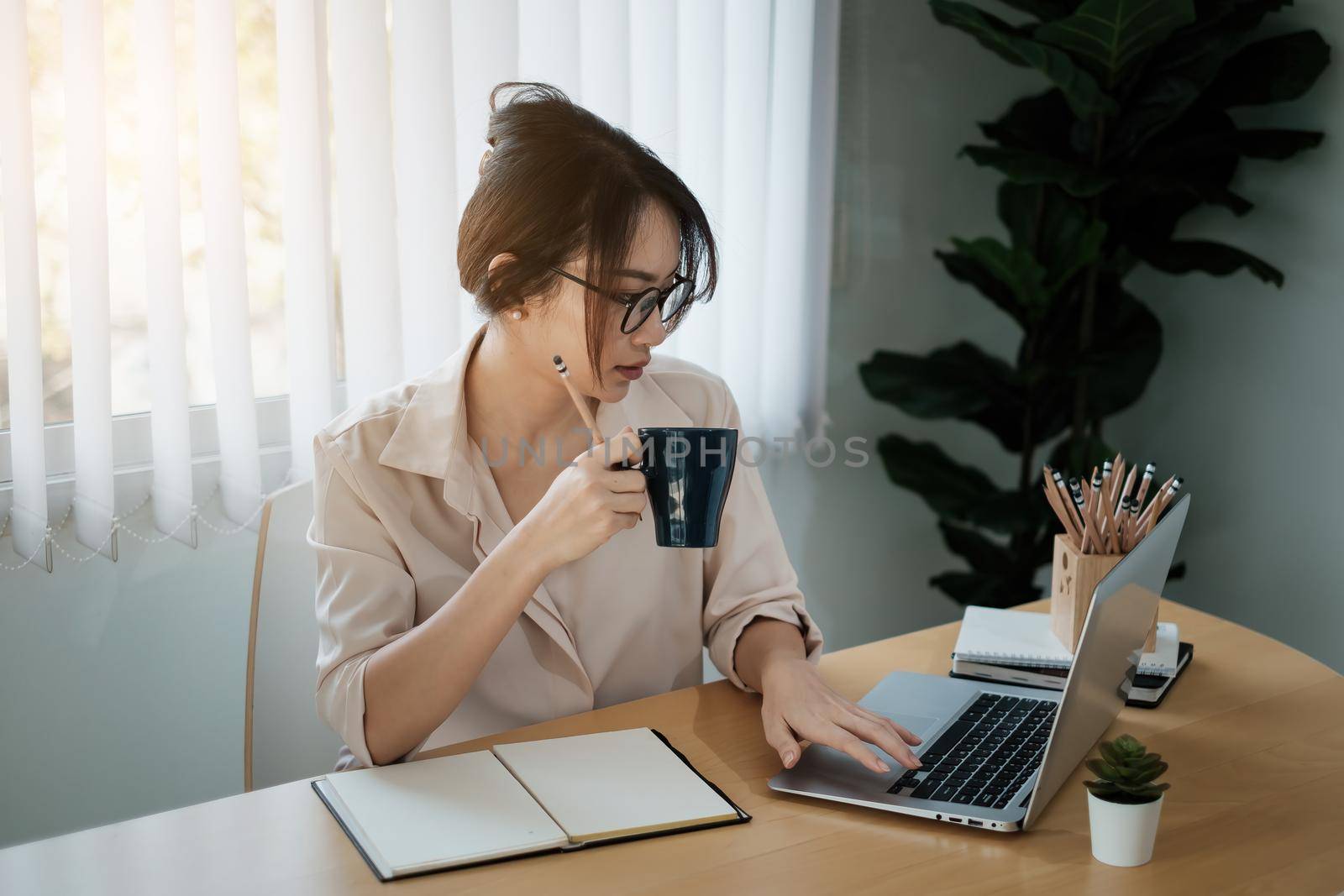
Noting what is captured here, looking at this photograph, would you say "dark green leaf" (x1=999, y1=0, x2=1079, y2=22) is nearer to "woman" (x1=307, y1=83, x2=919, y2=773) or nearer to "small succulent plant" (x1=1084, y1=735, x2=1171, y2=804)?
"woman" (x1=307, y1=83, x2=919, y2=773)

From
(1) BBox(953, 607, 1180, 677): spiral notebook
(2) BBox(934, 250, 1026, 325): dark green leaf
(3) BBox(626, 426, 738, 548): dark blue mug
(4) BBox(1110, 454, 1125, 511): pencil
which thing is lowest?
(1) BBox(953, 607, 1180, 677): spiral notebook

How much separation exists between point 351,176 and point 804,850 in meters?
1.28

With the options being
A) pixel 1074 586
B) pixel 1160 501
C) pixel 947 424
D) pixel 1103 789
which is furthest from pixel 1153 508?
pixel 947 424

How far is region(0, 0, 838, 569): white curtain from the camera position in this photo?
1.52 meters

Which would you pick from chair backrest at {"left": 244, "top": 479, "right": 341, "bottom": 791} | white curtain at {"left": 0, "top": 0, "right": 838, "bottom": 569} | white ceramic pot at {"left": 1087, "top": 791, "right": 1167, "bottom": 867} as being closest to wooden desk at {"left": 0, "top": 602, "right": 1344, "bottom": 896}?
white ceramic pot at {"left": 1087, "top": 791, "right": 1167, "bottom": 867}

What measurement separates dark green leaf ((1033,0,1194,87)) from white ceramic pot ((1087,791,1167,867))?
164cm

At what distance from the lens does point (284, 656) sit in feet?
4.50

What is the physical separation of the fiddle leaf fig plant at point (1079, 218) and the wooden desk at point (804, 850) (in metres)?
1.35

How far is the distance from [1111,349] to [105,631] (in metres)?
2.06

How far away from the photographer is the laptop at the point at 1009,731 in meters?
0.90

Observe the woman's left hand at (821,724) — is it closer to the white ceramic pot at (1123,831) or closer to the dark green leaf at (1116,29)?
the white ceramic pot at (1123,831)

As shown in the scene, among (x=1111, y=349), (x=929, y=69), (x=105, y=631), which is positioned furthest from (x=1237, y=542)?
(x=105, y=631)

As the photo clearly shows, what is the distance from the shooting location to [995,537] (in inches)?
113

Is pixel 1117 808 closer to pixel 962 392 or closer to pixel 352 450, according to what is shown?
pixel 352 450
